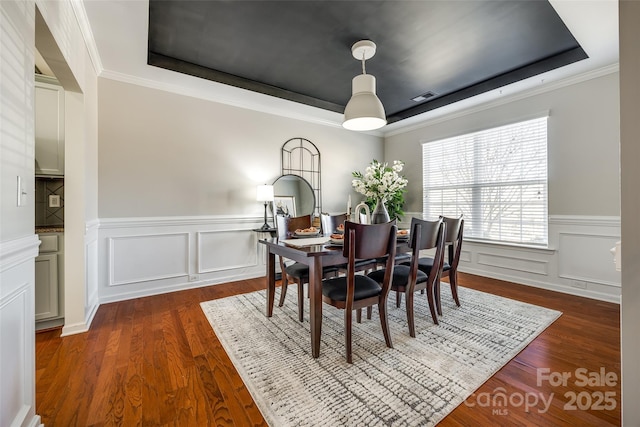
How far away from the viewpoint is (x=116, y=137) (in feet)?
10.1

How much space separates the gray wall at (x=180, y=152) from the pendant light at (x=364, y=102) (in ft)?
5.89

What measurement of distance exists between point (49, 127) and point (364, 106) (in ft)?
9.15

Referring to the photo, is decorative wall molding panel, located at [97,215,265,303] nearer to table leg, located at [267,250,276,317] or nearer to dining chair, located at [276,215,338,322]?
dining chair, located at [276,215,338,322]

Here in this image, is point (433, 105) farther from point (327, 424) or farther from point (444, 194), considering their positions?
point (327, 424)

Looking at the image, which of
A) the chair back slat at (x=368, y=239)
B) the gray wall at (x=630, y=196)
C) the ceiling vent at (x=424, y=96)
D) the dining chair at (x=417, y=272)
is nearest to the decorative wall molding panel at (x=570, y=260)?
the dining chair at (x=417, y=272)

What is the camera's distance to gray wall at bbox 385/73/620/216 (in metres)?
2.98

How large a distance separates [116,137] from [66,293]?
1693mm

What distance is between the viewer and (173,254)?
3441 millimetres

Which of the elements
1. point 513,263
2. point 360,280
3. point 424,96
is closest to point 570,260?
point 513,263

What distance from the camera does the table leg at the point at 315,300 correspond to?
1899mm

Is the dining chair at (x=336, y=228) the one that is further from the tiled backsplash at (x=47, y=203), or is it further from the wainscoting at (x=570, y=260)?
the tiled backsplash at (x=47, y=203)

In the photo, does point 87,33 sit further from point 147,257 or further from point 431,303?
point 431,303

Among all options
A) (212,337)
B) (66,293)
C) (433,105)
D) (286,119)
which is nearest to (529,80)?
(433,105)

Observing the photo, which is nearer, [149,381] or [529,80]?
[149,381]
